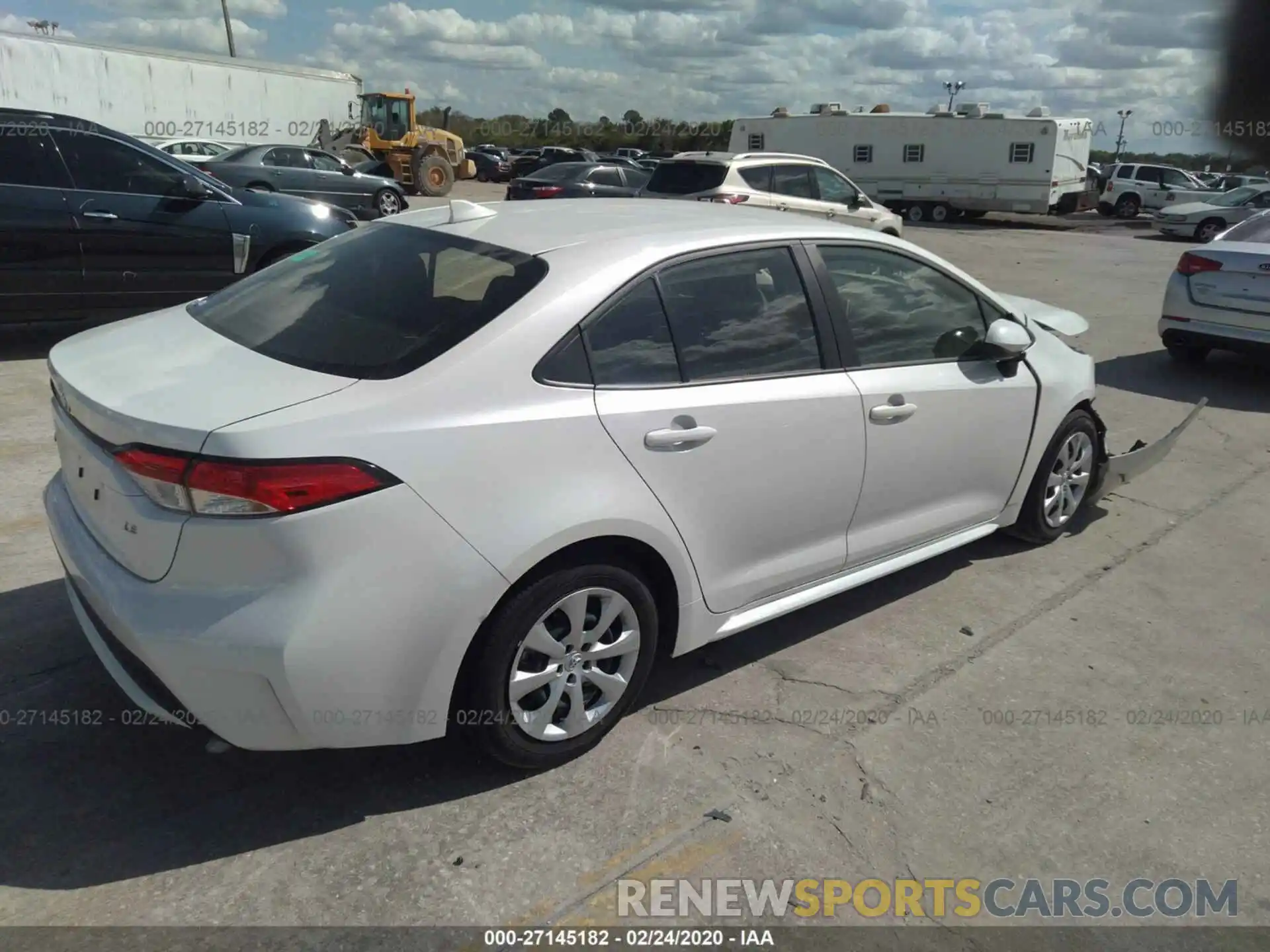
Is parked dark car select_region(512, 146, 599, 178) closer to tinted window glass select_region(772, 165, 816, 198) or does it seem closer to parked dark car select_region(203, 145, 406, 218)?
parked dark car select_region(203, 145, 406, 218)

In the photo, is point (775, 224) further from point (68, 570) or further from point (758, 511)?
point (68, 570)

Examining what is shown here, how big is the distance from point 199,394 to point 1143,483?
537cm

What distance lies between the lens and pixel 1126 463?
5.25 meters

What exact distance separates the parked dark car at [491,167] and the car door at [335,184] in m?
18.1

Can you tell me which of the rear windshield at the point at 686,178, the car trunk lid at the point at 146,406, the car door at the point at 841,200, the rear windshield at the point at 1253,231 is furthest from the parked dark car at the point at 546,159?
the car trunk lid at the point at 146,406

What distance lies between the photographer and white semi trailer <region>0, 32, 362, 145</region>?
68.8 feet

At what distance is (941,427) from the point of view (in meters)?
3.93

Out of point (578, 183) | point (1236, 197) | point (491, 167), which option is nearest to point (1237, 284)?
point (578, 183)

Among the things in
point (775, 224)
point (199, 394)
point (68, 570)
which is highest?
point (775, 224)

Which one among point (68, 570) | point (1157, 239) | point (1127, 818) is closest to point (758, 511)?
point (1127, 818)

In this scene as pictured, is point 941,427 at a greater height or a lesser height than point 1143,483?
greater

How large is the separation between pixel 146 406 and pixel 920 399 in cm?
266

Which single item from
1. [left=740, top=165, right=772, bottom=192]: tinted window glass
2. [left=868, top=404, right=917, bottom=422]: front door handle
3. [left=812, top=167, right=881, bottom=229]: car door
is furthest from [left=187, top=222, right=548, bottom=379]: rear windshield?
[left=812, top=167, right=881, bottom=229]: car door

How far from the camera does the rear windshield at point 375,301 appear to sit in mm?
2838
